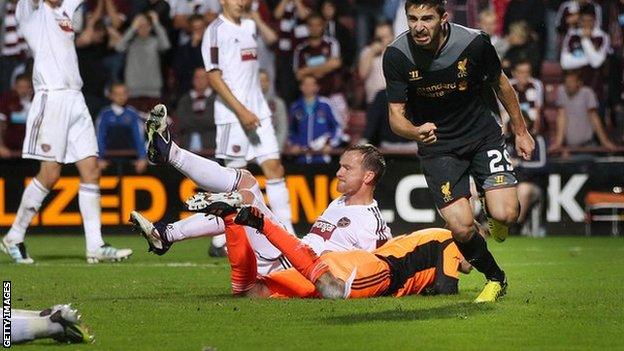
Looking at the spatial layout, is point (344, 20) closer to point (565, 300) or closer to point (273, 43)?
point (273, 43)

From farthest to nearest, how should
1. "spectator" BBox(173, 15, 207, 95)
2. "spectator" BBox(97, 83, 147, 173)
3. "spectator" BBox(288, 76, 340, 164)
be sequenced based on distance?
"spectator" BBox(173, 15, 207, 95) → "spectator" BBox(288, 76, 340, 164) → "spectator" BBox(97, 83, 147, 173)

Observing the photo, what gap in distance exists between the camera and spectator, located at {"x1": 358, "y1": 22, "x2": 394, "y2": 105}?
19.3 meters

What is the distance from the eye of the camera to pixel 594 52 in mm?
19375

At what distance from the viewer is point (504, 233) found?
9.56 metres

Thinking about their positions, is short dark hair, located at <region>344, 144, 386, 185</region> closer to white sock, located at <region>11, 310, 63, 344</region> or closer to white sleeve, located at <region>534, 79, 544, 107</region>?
white sock, located at <region>11, 310, 63, 344</region>

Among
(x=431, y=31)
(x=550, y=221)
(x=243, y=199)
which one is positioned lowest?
(x=550, y=221)

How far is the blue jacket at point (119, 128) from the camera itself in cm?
1852

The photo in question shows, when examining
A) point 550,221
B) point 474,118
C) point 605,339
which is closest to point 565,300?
point 474,118

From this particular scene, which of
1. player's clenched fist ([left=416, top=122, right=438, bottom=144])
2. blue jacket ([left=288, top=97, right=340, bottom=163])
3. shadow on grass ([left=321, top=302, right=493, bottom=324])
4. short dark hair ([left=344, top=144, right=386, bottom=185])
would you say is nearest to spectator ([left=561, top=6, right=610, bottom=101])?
blue jacket ([left=288, top=97, right=340, bottom=163])

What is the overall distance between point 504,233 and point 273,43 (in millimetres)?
10494

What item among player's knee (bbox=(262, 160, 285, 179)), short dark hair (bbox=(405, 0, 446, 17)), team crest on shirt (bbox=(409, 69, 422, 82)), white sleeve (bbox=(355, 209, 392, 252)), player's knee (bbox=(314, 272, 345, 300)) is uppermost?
short dark hair (bbox=(405, 0, 446, 17))

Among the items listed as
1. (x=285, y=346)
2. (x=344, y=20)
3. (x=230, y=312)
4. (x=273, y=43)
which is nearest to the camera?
(x=285, y=346)

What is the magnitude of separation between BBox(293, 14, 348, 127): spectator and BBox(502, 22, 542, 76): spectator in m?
2.41

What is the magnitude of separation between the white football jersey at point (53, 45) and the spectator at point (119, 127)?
4.79 metres
